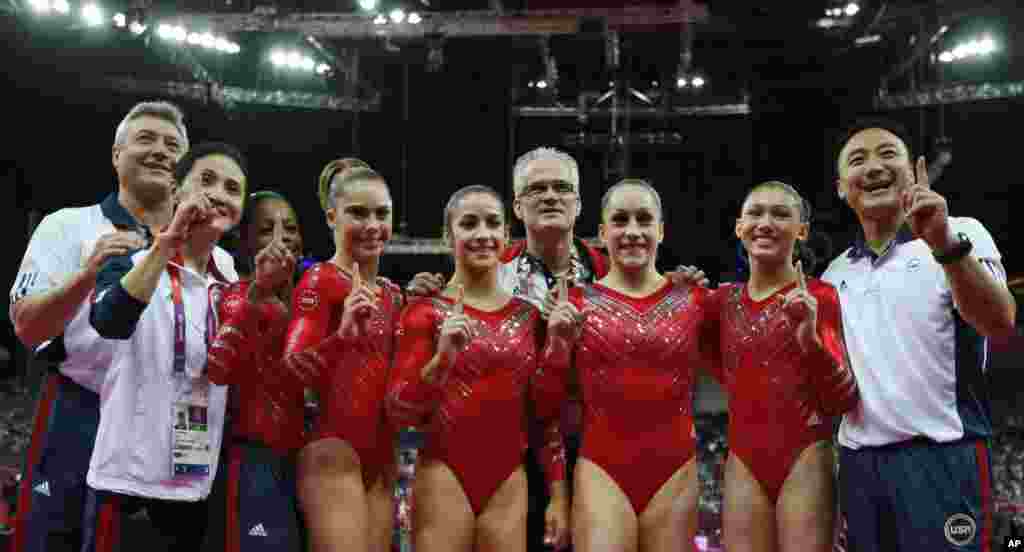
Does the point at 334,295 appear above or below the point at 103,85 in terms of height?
below

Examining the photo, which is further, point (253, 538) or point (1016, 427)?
point (1016, 427)

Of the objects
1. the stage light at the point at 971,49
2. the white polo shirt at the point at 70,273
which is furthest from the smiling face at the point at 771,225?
the stage light at the point at 971,49

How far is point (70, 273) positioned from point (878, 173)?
3231 millimetres

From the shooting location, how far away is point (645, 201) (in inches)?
149

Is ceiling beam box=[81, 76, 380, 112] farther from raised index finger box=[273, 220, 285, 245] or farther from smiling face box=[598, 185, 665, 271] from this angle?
smiling face box=[598, 185, 665, 271]

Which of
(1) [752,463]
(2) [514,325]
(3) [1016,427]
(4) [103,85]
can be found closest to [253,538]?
(2) [514,325]

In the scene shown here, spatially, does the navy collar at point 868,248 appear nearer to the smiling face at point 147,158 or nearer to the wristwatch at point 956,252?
the wristwatch at point 956,252

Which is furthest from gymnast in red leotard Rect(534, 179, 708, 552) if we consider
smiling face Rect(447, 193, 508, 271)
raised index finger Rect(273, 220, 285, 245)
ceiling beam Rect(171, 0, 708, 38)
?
ceiling beam Rect(171, 0, 708, 38)

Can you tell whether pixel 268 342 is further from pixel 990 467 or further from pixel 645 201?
pixel 990 467

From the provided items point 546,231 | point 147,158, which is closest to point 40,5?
point 147,158

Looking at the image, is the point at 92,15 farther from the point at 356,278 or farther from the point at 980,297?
the point at 980,297

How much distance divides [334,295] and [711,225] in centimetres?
1486

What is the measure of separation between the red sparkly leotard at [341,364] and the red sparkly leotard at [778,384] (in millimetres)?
1475

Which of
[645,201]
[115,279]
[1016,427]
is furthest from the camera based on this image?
[1016,427]
